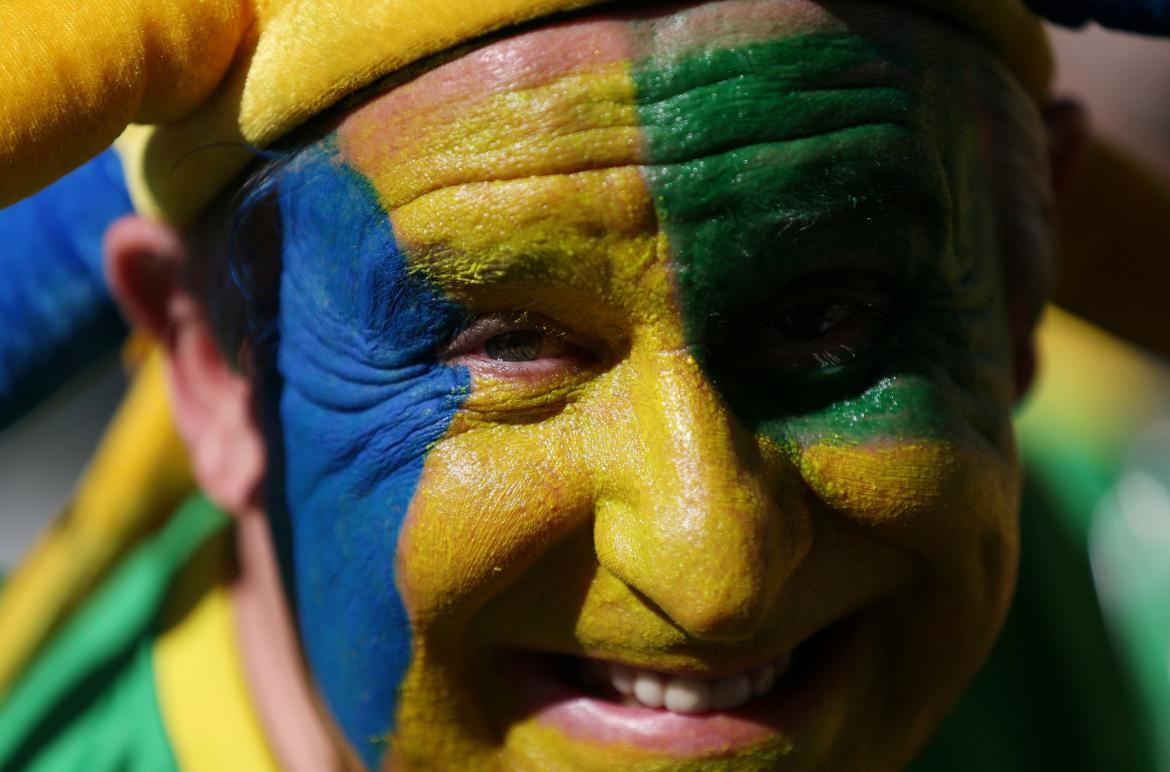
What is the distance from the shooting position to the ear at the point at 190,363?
1767 millimetres

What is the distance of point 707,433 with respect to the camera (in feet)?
4.42

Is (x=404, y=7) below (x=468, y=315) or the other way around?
the other way around

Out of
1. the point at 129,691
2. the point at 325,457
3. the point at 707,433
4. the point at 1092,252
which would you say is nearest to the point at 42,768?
the point at 129,691

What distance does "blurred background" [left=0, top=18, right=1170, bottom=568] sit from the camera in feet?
14.2

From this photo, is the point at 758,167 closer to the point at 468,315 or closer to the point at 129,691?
the point at 468,315

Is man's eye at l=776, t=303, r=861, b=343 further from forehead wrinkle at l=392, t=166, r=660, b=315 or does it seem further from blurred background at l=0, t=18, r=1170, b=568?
blurred background at l=0, t=18, r=1170, b=568

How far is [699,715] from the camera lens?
1.50 meters

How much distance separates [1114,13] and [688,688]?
0.88 metres

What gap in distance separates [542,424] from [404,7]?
42 centimetres

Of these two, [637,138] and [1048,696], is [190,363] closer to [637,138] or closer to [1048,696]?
[637,138]

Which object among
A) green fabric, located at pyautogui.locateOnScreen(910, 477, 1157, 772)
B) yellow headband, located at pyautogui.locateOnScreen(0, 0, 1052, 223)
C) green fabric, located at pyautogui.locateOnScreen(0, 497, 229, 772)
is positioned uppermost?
yellow headband, located at pyautogui.locateOnScreen(0, 0, 1052, 223)

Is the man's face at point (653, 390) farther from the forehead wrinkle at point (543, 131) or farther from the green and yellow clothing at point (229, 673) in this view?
the green and yellow clothing at point (229, 673)

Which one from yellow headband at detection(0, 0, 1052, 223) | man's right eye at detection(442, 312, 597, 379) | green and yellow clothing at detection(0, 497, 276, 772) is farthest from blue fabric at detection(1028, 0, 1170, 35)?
green and yellow clothing at detection(0, 497, 276, 772)

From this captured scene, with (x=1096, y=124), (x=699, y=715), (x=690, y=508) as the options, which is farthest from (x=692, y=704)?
(x=1096, y=124)
